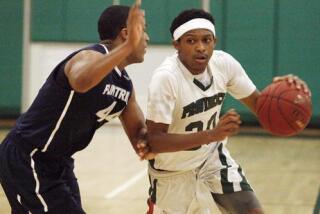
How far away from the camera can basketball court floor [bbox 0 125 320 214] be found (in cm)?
674

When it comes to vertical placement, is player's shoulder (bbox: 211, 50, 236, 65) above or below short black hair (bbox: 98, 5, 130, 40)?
below

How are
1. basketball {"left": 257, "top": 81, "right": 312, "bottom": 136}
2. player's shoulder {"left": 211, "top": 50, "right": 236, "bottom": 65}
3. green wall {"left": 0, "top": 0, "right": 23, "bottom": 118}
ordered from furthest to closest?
green wall {"left": 0, "top": 0, "right": 23, "bottom": 118}, player's shoulder {"left": 211, "top": 50, "right": 236, "bottom": 65}, basketball {"left": 257, "top": 81, "right": 312, "bottom": 136}

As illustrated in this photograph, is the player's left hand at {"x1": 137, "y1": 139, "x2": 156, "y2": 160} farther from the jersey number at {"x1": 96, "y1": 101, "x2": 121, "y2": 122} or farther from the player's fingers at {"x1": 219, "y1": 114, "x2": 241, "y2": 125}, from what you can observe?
the player's fingers at {"x1": 219, "y1": 114, "x2": 241, "y2": 125}

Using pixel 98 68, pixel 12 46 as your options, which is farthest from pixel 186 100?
pixel 12 46

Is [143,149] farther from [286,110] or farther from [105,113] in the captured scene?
[286,110]

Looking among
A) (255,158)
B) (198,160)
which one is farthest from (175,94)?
(255,158)

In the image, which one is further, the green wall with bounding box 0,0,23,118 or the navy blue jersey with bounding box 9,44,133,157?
the green wall with bounding box 0,0,23,118

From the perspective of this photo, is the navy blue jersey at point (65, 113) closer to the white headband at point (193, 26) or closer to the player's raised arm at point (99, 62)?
the player's raised arm at point (99, 62)

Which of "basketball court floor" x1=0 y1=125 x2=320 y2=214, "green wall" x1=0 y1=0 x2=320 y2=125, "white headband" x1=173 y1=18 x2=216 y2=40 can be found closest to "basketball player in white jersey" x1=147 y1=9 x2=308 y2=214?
"white headband" x1=173 y1=18 x2=216 y2=40

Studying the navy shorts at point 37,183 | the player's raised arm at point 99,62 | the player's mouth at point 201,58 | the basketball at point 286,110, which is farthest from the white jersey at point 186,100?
the player's raised arm at point 99,62

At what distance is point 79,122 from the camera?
3695mm

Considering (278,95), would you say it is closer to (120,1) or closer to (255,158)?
(255,158)

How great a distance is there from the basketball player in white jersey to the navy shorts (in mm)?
687

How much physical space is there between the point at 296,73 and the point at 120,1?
3065 millimetres
